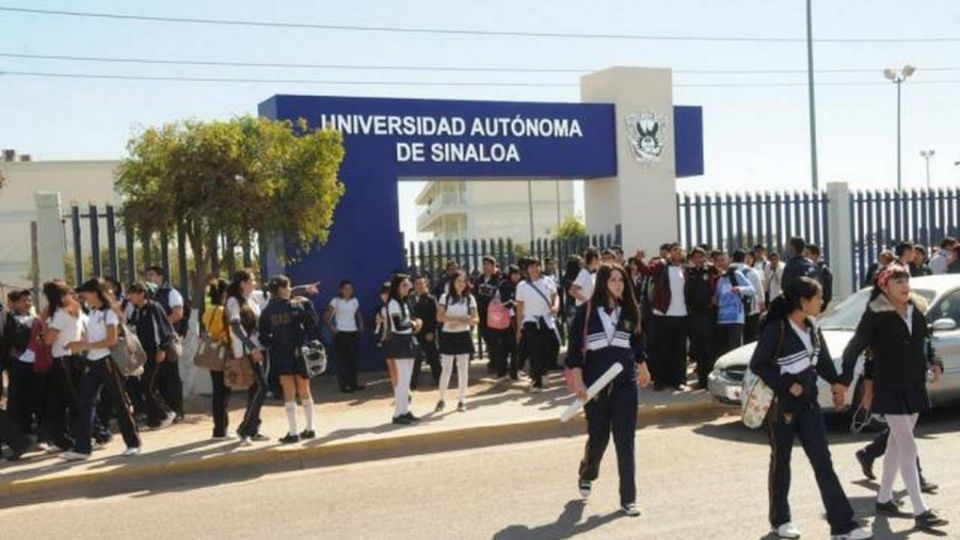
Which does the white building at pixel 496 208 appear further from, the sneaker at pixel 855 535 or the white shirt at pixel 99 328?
the sneaker at pixel 855 535

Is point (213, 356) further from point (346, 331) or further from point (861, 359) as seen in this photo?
point (861, 359)

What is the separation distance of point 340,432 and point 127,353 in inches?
90.2

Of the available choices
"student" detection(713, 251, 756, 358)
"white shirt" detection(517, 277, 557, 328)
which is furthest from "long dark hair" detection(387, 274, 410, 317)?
"student" detection(713, 251, 756, 358)

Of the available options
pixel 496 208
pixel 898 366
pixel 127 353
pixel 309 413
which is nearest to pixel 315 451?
pixel 309 413

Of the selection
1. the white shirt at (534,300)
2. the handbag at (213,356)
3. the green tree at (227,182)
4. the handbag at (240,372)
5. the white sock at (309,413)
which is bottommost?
the white sock at (309,413)

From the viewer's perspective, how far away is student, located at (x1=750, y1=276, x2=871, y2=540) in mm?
6172

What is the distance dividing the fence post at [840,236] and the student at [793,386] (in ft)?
44.3

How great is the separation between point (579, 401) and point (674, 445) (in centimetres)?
284

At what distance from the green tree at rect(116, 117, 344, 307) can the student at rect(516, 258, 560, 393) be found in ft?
10.0

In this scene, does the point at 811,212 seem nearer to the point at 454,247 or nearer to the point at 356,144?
the point at 454,247

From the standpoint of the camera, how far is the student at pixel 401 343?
11.0 meters

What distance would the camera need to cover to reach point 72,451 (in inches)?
390

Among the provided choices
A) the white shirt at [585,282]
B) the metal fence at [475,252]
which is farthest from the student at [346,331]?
the white shirt at [585,282]

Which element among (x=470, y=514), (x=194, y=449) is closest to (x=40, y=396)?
(x=194, y=449)
